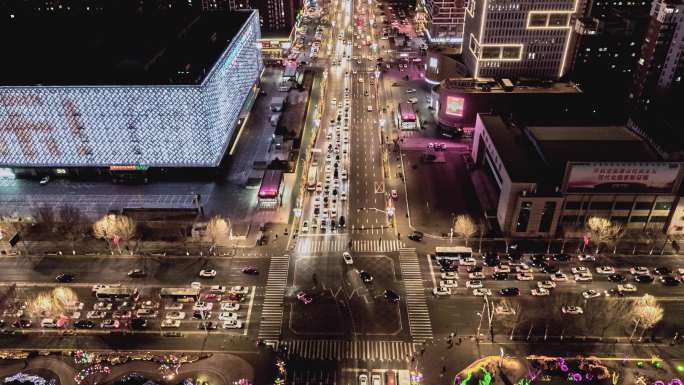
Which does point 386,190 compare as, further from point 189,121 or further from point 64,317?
point 64,317

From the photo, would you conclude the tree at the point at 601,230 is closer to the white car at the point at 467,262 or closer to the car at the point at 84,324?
the white car at the point at 467,262

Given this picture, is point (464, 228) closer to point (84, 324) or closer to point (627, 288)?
point (627, 288)

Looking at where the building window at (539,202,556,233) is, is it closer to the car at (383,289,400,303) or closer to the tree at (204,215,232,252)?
the car at (383,289,400,303)

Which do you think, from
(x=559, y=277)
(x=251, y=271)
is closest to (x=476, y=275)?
(x=559, y=277)

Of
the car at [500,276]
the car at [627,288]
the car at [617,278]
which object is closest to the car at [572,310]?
the car at [627,288]

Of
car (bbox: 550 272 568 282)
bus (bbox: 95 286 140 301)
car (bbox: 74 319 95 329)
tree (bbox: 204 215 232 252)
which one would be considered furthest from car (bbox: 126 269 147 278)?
car (bbox: 550 272 568 282)

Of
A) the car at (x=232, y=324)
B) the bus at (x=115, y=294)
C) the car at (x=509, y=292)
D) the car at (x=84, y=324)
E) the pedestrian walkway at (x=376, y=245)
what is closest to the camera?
the car at (x=232, y=324)

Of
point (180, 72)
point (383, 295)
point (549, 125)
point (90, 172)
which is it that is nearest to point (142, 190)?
point (90, 172)
